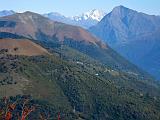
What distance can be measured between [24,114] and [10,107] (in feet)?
2.10

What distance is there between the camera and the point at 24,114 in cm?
1513

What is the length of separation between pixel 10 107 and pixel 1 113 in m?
0.89

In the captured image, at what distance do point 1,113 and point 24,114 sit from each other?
4.56 ft

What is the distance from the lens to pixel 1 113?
634 inches

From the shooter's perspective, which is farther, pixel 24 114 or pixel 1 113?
pixel 1 113

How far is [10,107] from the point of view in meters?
15.4
